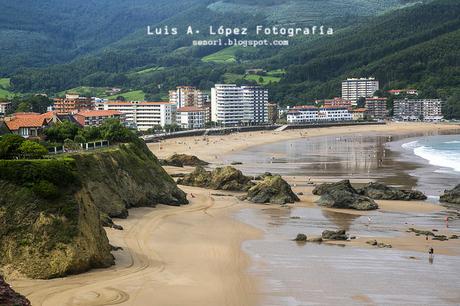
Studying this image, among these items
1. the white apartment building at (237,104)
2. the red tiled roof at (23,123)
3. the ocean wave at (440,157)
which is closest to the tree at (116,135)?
the red tiled roof at (23,123)

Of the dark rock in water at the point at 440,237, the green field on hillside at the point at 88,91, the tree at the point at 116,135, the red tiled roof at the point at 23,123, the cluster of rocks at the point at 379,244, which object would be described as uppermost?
the green field on hillside at the point at 88,91

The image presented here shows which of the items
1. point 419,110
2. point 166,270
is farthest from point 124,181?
point 419,110

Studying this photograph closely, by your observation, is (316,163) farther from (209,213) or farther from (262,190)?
(209,213)

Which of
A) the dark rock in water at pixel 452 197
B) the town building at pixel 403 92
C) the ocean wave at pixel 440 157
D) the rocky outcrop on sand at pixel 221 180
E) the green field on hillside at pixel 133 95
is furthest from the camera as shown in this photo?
the green field on hillside at pixel 133 95

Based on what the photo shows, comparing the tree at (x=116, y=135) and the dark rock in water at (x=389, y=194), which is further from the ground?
the tree at (x=116, y=135)

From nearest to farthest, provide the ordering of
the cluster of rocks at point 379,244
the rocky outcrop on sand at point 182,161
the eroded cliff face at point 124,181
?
1. the cluster of rocks at point 379,244
2. the eroded cliff face at point 124,181
3. the rocky outcrop on sand at point 182,161

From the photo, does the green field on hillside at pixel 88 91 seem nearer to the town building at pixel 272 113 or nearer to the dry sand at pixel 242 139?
the town building at pixel 272 113
